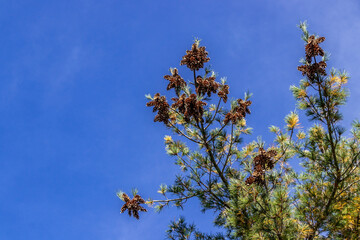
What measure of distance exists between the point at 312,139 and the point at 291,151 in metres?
0.44

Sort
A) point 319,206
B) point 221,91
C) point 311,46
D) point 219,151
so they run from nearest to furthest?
point 311,46 < point 319,206 < point 221,91 < point 219,151

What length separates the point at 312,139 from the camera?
19.7 ft

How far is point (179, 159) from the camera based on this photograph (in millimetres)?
7504

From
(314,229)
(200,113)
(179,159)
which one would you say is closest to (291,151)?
(314,229)

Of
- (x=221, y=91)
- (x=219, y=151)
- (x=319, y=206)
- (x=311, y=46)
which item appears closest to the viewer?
(x=311, y=46)

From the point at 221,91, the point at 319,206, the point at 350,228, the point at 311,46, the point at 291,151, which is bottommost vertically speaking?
the point at 350,228

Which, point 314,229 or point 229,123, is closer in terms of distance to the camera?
point 314,229

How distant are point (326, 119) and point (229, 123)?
166cm

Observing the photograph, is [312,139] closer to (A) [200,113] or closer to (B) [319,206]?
(B) [319,206]

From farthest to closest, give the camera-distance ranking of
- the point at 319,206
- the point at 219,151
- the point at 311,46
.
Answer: the point at 219,151
the point at 319,206
the point at 311,46

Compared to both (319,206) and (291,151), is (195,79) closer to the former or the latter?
(291,151)

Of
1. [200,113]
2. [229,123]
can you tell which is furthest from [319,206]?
[200,113]

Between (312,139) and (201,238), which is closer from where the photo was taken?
(312,139)

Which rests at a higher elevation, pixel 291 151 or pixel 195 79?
pixel 195 79
